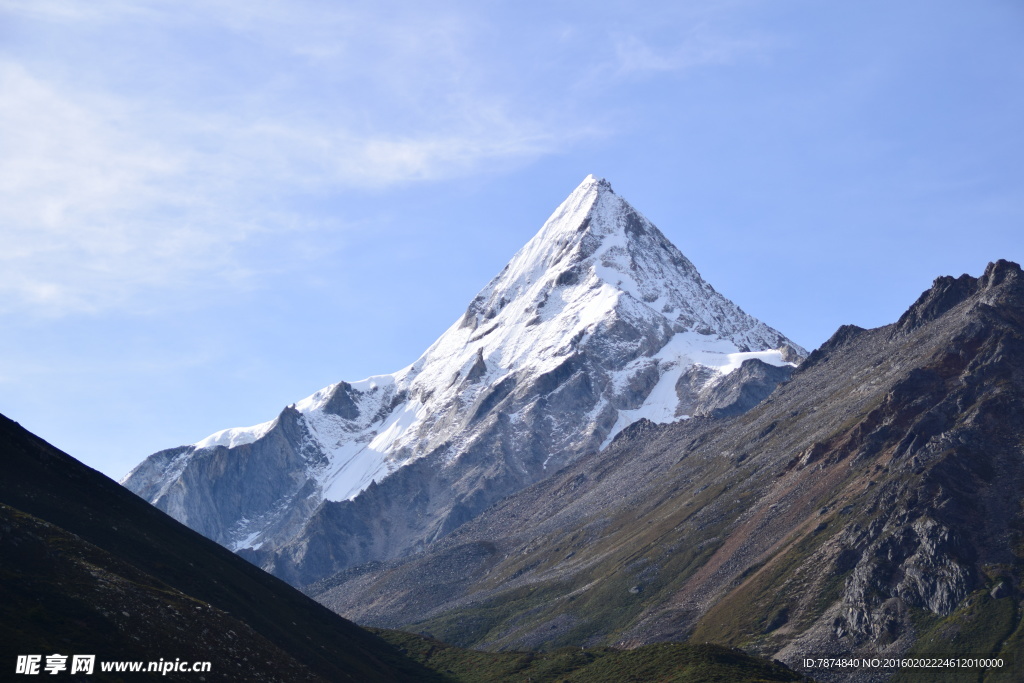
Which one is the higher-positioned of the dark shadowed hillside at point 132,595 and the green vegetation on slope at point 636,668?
the dark shadowed hillside at point 132,595

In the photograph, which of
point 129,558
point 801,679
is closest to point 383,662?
point 129,558

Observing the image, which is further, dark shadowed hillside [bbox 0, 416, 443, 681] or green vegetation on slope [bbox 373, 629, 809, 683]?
green vegetation on slope [bbox 373, 629, 809, 683]

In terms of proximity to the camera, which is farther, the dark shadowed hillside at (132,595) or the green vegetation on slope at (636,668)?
the green vegetation on slope at (636,668)

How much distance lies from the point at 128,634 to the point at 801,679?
117m

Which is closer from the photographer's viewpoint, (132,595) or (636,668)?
(132,595)

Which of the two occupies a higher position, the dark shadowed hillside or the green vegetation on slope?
the dark shadowed hillside

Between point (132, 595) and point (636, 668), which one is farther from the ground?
point (132, 595)

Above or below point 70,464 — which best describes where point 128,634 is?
below

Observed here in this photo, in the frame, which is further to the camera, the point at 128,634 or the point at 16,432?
the point at 16,432

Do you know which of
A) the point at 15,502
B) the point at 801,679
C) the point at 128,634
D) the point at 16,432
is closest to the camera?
the point at 128,634

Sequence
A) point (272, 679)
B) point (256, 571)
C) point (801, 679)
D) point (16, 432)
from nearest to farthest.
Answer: point (272, 679) < point (16, 432) < point (801, 679) < point (256, 571)

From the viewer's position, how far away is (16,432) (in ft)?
499

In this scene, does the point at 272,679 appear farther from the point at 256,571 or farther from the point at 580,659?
the point at 580,659

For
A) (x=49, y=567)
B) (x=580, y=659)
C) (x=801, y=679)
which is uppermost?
(x=49, y=567)
